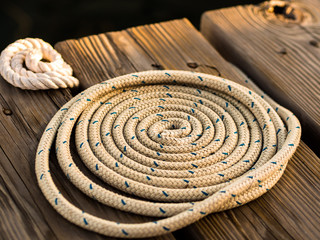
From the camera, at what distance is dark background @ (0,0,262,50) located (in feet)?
10.4

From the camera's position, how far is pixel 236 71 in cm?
177

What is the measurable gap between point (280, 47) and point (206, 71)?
1.36ft

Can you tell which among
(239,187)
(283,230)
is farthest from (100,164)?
(283,230)

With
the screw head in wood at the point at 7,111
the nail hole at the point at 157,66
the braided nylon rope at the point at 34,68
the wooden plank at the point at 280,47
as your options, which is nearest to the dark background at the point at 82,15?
the wooden plank at the point at 280,47

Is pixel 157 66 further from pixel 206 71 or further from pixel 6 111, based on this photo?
pixel 6 111

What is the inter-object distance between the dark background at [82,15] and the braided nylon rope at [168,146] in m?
1.84

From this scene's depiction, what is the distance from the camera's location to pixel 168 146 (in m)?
1.33

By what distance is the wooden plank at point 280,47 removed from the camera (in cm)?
163

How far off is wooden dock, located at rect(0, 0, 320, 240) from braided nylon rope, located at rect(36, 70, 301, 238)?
5 centimetres

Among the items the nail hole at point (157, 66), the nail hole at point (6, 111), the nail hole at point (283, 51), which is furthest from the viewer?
the nail hole at point (283, 51)

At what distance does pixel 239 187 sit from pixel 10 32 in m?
2.55

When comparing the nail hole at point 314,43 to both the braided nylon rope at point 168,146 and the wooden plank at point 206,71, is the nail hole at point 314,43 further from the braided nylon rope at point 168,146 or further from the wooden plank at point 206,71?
the braided nylon rope at point 168,146

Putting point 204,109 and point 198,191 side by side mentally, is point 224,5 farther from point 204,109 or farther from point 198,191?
point 198,191

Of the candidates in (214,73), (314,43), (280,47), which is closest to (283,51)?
(280,47)
